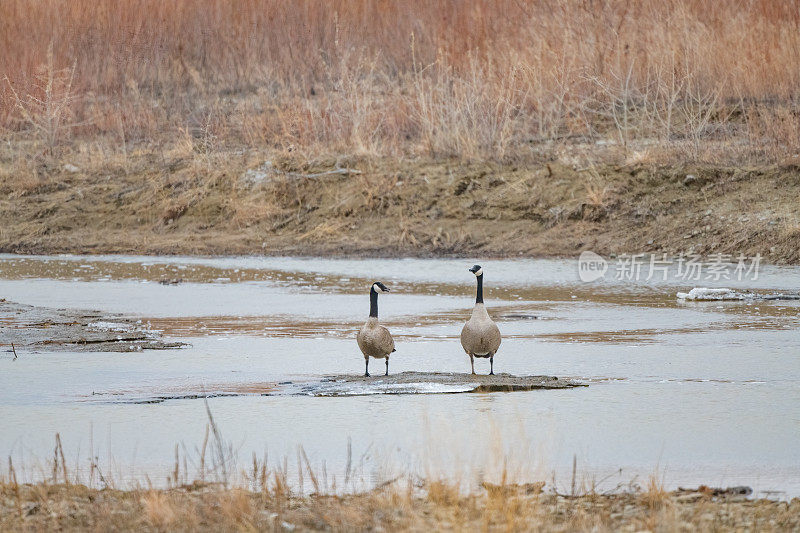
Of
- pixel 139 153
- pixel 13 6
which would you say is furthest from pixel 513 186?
pixel 13 6

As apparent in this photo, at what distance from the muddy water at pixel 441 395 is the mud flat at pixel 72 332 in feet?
0.92

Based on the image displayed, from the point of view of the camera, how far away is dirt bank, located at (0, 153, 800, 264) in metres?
19.1

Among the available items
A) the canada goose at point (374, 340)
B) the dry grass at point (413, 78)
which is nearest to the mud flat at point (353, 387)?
the canada goose at point (374, 340)

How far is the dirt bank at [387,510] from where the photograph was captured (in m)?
5.23

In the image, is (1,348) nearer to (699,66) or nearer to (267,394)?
(267,394)

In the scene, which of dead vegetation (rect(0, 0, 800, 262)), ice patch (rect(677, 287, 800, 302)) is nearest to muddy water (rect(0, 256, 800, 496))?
ice patch (rect(677, 287, 800, 302))

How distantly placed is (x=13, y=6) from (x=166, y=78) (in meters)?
5.90

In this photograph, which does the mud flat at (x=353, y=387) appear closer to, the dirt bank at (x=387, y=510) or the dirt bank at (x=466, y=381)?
the dirt bank at (x=466, y=381)

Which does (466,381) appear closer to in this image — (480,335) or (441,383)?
(441,383)

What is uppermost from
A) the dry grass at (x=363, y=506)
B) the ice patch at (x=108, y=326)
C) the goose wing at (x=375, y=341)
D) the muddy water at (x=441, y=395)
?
the goose wing at (x=375, y=341)

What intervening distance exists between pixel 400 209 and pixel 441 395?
512 inches

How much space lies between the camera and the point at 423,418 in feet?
25.4

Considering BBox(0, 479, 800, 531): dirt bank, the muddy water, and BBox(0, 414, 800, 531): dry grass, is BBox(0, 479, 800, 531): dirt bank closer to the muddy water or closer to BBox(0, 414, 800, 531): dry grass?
BBox(0, 414, 800, 531): dry grass

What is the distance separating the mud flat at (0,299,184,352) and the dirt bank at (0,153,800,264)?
7.88 m
